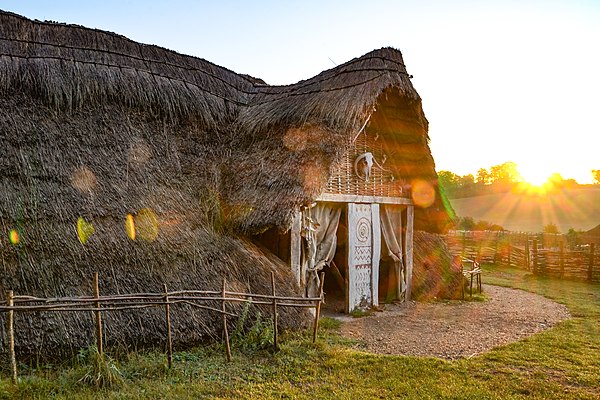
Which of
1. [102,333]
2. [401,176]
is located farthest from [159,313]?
[401,176]

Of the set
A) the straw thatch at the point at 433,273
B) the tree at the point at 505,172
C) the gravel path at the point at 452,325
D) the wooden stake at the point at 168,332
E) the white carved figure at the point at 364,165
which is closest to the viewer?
the wooden stake at the point at 168,332

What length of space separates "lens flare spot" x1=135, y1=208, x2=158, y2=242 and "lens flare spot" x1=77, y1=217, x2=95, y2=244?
0.57 meters

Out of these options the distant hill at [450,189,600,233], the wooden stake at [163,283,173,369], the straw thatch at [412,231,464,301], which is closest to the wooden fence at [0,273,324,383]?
the wooden stake at [163,283,173,369]

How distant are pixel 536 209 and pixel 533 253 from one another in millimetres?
33190

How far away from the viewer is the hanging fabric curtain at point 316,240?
27.6ft

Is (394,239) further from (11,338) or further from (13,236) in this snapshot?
(11,338)

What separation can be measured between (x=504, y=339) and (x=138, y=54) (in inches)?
320

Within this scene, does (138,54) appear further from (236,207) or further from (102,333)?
(102,333)

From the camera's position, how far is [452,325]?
27.0 feet

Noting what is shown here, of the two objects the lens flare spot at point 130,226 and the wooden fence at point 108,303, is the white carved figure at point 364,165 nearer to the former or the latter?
the wooden fence at point 108,303

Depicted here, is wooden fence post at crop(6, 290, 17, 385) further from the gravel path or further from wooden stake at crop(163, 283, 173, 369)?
the gravel path

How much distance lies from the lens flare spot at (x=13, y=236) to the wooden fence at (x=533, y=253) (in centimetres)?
1153

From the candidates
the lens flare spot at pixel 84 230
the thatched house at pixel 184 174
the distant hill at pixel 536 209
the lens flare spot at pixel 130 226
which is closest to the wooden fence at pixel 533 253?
the thatched house at pixel 184 174

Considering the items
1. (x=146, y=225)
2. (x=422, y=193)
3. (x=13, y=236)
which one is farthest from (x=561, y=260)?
(x=13, y=236)
